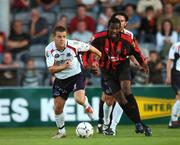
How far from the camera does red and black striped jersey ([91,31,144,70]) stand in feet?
46.2

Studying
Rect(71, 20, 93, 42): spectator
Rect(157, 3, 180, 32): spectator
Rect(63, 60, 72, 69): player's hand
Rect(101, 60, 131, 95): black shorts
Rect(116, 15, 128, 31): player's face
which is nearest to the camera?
Rect(63, 60, 72, 69): player's hand

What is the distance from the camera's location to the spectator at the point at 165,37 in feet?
68.1

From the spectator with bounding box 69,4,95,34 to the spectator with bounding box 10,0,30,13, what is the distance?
4.92ft

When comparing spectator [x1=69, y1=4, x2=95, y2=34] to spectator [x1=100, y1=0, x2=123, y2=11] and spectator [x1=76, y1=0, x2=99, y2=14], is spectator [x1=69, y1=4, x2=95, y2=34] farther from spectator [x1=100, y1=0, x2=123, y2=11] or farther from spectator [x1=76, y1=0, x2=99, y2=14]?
spectator [x1=100, y1=0, x2=123, y2=11]

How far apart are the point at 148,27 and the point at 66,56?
25.9 ft

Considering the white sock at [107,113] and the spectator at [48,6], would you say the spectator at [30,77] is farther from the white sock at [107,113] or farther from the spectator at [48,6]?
the white sock at [107,113]

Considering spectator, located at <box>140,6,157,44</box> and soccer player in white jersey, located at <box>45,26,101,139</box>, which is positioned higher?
spectator, located at <box>140,6,157,44</box>

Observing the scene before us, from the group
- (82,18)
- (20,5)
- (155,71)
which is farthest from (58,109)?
(20,5)

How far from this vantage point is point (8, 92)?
1839 centimetres

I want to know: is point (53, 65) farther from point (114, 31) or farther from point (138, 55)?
point (138, 55)

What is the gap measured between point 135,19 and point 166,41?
120 cm

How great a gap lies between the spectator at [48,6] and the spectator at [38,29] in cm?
72

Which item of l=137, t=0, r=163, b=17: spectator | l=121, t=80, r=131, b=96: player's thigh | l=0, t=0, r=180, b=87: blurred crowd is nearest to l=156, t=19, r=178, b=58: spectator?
l=0, t=0, r=180, b=87: blurred crowd

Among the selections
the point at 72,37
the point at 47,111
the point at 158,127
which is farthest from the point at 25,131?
the point at 72,37
